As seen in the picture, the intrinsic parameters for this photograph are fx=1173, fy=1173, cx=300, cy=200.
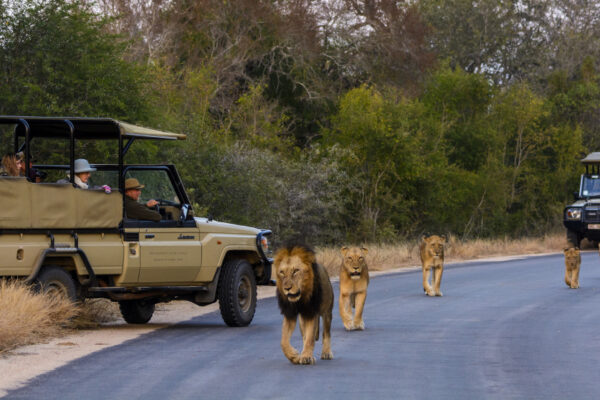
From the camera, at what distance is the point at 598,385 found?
950 centimetres

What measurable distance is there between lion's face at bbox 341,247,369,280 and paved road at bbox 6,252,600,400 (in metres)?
0.73

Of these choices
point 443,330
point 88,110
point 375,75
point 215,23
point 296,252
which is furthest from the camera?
point 375,75

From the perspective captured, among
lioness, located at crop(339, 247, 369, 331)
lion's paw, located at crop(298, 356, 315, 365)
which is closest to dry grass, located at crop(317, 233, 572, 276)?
lioness, located at crop(339, 247, 369, 331)

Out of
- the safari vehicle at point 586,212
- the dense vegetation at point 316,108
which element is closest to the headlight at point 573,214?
the safari vehicle at point 586,212

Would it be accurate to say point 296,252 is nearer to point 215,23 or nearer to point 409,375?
point 409,375

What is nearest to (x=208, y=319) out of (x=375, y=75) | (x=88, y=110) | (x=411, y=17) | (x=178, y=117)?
(x=88, y=110)

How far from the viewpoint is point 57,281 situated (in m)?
13.0

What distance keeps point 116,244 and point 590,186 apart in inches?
1010

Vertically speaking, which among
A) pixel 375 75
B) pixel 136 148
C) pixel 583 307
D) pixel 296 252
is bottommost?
pixel 583 307

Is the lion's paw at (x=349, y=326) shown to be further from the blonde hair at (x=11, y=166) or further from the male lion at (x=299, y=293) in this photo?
the blonde hair at (x=11, y=166)

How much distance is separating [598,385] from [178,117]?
2096cm

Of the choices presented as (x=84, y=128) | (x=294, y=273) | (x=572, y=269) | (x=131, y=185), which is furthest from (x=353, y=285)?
(x=572, y=269)

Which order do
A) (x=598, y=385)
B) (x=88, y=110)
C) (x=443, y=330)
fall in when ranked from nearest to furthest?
(x=598, y=385), (x=443, y=330), (x=88, y=110)

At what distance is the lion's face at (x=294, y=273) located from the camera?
10.1 metres
